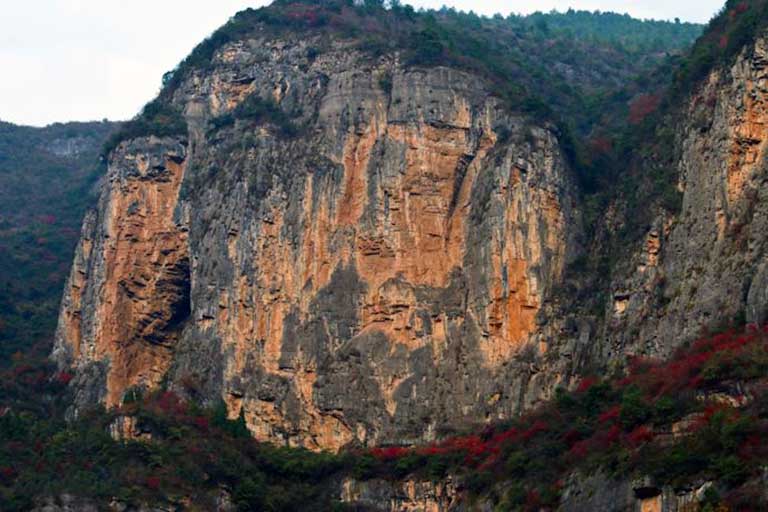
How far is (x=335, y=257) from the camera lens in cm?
7500

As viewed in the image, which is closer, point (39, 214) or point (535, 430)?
point (535, 430)

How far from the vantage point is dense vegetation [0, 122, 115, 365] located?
88375 mm

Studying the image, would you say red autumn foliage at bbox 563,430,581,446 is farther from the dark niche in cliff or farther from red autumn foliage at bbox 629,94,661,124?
the dark niche in cliff

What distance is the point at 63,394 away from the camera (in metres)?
79.1

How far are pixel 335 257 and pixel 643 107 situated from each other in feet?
61.8

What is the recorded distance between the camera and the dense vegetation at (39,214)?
88375 mm

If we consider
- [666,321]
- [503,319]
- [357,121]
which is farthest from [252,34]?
[666,321]

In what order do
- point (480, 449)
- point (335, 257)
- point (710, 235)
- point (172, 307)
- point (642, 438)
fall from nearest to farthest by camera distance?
1. point (642, 438)
2. point (710, 235)
3. point (480, 449)
4. point (335, 257)
5. point (172, 307)

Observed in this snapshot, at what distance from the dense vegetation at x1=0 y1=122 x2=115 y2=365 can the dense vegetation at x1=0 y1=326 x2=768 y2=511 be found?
10702 millimetres

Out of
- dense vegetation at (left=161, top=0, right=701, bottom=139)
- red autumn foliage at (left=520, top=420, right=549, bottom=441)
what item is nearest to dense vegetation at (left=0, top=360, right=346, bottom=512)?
red autumn foliage at (left=520, top=420, right=549, bottom=441)

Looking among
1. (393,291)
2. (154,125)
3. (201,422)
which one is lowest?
(201,422)

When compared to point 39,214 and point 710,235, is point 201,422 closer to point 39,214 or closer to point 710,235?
point 710,235

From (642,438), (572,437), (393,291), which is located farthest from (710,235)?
(393,291)

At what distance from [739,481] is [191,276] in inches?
1367
